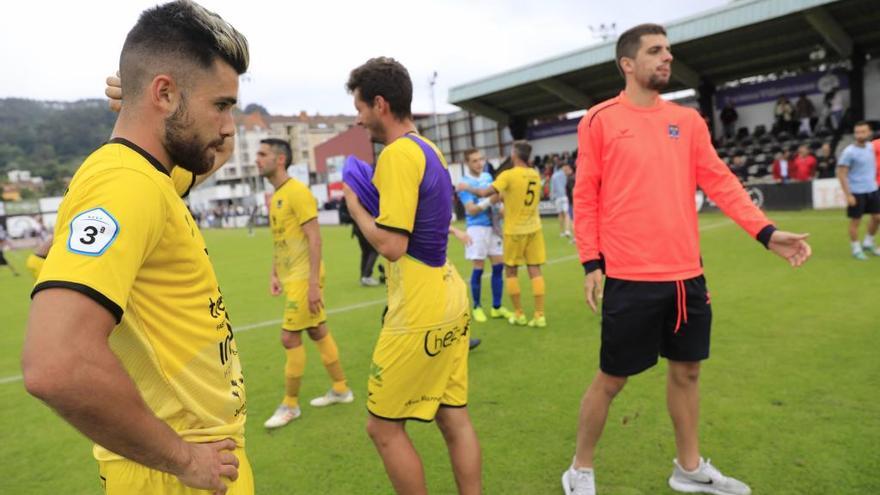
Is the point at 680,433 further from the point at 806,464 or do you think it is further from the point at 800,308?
the point at 800,308

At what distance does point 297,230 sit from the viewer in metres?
4.60

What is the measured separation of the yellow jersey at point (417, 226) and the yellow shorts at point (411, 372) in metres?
0.05

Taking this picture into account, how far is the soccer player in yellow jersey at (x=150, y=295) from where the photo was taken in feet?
3.50

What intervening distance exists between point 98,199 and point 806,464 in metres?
3.63

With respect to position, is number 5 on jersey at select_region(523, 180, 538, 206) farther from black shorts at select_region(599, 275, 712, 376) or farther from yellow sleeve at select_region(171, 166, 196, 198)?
yellow sleeve at select_region(171, 166, 196, 198)

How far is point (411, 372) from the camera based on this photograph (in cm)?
246

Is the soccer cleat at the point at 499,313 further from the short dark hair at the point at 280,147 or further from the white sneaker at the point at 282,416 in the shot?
the short dark hair at the point at 280,147

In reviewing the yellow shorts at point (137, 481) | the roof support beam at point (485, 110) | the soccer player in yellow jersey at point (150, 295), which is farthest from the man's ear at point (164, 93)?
the roof support beam at point (485, 110)

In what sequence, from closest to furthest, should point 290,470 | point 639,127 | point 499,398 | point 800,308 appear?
point 639,127
point 290,470
point 499,398
point 800,308

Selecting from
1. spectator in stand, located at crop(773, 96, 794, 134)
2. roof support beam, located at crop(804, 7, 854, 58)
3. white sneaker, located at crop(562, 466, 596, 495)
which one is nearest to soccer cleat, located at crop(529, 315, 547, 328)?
white sneaker, located at crop(562, 466, 596, 495)

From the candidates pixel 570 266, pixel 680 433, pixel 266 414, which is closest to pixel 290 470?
pixel 266 414

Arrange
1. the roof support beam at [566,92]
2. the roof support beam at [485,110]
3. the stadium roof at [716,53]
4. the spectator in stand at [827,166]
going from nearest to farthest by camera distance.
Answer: the spectator in stand at [827,166] → the stadium roof at [716,53] → the roof support beam at [566,92] → the roof support beam at [485,110]

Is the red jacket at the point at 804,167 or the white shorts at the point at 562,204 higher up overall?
the red jacket at the point at 804,167

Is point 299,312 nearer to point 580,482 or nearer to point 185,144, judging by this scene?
point 580,482
